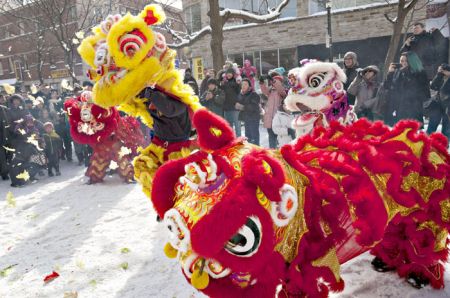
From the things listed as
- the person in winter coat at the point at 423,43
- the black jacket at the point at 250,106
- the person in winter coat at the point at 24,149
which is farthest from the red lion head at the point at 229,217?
the person in winter coat at the point at 423,43

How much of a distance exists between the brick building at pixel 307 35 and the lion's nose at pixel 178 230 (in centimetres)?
1463

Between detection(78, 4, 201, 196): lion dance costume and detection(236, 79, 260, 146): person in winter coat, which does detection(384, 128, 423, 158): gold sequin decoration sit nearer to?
detection(78, 4, 201, 196): lion dance costume

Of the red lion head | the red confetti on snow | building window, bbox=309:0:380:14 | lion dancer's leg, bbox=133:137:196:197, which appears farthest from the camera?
building window, bbox=309:0:380:14

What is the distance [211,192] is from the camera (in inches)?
55.9

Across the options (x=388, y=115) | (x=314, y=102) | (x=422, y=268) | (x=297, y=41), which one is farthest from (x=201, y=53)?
(x=422, y=268)

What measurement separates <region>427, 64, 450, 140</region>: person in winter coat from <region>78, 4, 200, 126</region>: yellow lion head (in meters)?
5.00

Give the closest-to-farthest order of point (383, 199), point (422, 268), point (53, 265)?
point (383, 199) < point (422, 268) < point (53, 265)

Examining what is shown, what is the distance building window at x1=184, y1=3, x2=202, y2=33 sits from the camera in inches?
768

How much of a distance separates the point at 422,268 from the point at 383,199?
0.81 meters

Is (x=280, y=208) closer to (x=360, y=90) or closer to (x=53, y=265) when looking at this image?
(x=53, y=265)

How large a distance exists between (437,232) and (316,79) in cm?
173

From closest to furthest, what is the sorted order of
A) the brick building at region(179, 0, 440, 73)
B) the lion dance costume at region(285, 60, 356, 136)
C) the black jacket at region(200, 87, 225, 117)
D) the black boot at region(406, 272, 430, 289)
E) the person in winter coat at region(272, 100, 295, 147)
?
the black boot at region(406, 272, 430, 289)
the lion dance costume at region(285, 60, 356, 136)
the person in winter coat at region(272, 100, 295, 147)
the black jacket at region(200, 87, 225, 117)
the brick building at region(179, 0, 440, 73)

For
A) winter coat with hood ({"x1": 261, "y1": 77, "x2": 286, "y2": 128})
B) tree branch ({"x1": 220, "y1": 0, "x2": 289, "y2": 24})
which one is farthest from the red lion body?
tree branch ({"x1": 220, "y1": 0, "x2": 289, "y2": 24})

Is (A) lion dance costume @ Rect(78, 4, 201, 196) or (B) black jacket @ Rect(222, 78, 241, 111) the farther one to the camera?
(B) black jacket @ Rect(222, 78, 241, 111)
